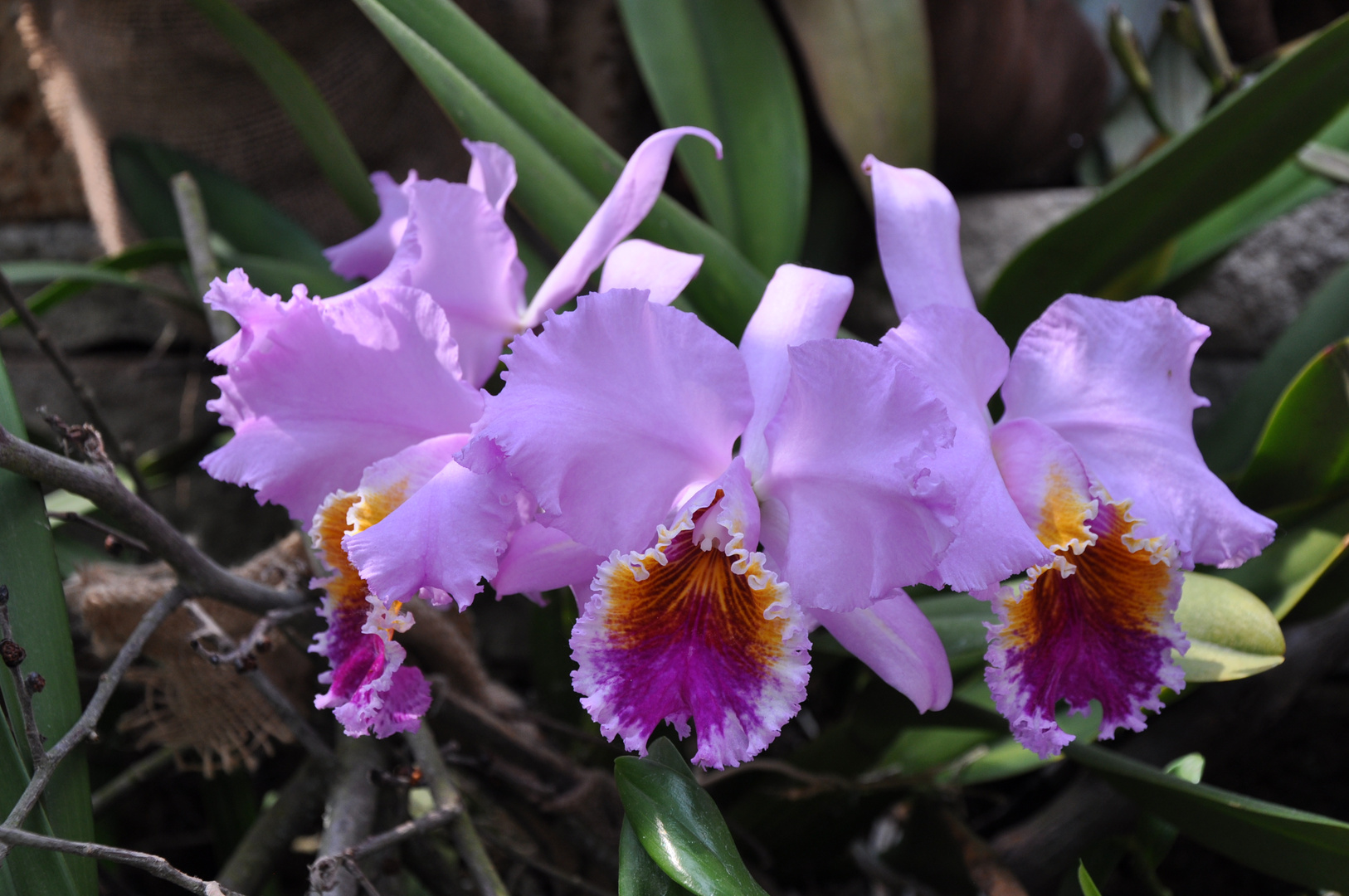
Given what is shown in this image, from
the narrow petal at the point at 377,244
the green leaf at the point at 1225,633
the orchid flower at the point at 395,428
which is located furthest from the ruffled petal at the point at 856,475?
the narrow petal at the point at 377,244

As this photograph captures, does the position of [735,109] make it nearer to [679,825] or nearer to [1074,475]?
[1074,475]

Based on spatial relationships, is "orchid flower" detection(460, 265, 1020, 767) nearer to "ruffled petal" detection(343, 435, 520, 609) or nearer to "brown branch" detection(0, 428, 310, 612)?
"ruffled petal" detection(343, 435, 520, 609)

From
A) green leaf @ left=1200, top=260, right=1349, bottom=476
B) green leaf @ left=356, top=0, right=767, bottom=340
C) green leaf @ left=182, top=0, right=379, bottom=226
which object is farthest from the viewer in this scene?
green leaf @ left=1200, top=260, right=1349, bottom=476

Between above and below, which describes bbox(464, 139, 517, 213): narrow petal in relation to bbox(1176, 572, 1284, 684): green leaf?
above

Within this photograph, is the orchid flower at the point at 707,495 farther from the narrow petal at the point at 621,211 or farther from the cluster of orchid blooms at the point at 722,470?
the narrow petal at the point at 621,211

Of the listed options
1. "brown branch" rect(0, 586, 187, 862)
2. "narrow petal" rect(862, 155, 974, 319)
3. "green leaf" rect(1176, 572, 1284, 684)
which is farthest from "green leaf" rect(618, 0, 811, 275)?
"brown branch" rect(0, 586, 187, 862)

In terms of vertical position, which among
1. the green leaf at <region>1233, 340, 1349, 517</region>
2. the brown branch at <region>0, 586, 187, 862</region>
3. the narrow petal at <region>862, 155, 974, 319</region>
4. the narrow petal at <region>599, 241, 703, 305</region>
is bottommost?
the green leaf at <region>1233, 340, 1349, 517</region>

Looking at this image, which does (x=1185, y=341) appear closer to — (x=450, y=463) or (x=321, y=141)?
(x=450, y=463)

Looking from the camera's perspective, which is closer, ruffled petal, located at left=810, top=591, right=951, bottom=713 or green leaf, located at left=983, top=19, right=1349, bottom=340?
ruffled petal, located at left=810, top=591, right=951, bottom=713
